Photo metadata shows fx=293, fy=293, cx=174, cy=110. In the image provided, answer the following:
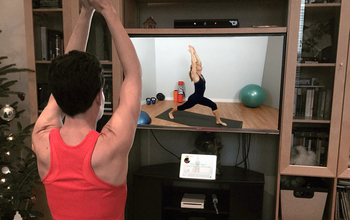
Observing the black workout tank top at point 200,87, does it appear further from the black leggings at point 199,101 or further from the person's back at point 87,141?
the person's back at point 87,141

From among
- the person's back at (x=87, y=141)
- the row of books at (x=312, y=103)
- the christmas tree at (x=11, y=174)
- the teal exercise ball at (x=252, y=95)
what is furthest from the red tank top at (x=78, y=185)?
the row of books at (x=312, y=103)

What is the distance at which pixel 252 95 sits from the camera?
2.39m

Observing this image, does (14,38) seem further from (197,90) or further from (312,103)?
(312,103)

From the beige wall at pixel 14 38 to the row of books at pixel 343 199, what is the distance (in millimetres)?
2920

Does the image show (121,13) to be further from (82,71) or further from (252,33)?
(82,71)

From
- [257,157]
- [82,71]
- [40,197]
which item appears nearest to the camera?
[82,71]

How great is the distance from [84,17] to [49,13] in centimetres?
181

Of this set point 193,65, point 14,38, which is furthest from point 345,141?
point 14,38

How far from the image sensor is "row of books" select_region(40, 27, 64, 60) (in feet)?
8.15

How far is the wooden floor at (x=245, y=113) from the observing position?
7.87ft

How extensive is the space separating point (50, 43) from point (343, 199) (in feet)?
9.01

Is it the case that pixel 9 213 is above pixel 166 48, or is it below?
below

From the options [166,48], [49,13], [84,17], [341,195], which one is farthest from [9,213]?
[341,195]

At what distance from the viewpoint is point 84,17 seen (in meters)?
0.91
